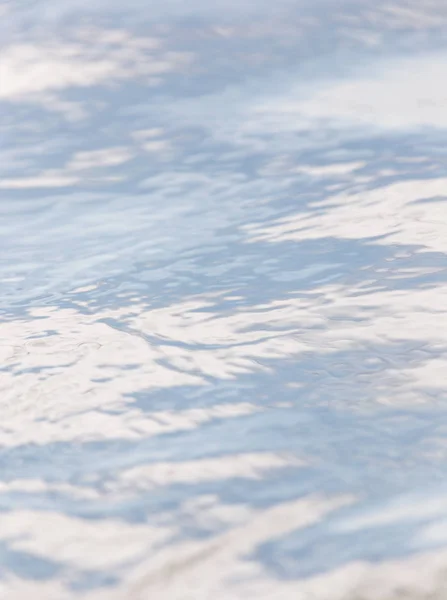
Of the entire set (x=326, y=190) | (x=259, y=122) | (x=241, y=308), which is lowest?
(x=241, y=308)

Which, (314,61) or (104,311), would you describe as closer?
(104,311)

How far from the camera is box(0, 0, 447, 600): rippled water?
0.47 metres

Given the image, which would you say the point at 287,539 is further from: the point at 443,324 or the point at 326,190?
the point at 326,190

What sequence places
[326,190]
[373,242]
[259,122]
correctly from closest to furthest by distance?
[373,242]
[326,190]
[259,122]

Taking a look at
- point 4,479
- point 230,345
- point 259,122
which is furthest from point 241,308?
point 259,122

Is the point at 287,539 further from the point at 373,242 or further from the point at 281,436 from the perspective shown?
the point at 373,242

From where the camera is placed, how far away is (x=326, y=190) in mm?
957

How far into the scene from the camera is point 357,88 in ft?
3.91

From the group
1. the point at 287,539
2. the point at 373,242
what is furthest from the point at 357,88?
the point at 287,539

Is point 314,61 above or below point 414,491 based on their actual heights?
above

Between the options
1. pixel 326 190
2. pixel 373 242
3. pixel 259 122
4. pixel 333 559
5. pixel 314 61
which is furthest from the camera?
pixel 314 61

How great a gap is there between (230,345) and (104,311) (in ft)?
0.44

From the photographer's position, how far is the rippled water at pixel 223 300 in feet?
1.55

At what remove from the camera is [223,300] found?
0.77m
